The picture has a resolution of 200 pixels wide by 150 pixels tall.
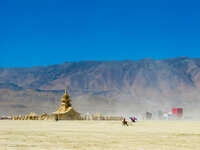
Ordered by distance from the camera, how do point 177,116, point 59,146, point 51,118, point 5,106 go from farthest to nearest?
point 5,106
point 177,116
point 51,118
point 59,146

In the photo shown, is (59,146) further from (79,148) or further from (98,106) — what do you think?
(98,106)

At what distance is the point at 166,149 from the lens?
15.1m

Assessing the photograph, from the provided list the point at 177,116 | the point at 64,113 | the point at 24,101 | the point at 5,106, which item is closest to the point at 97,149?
the point at 64,113

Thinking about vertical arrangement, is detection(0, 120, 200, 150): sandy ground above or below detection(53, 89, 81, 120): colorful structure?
below

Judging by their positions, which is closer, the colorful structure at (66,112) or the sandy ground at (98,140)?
the sandy ground at (98,140)

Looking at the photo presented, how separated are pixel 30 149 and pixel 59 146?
5.42 ft

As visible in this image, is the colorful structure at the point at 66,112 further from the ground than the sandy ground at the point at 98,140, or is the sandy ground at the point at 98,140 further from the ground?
the colorful structure at the point at 66,112

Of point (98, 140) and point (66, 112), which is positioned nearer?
point (98, 140)

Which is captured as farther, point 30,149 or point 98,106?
point 98,106

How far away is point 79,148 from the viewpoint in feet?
49.8

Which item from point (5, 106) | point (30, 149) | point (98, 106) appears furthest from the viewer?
point (98, 106)

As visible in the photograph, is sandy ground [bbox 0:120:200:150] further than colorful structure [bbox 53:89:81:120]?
No

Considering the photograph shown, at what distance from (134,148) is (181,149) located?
178cm

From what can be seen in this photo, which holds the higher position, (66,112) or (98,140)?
(66,112)
